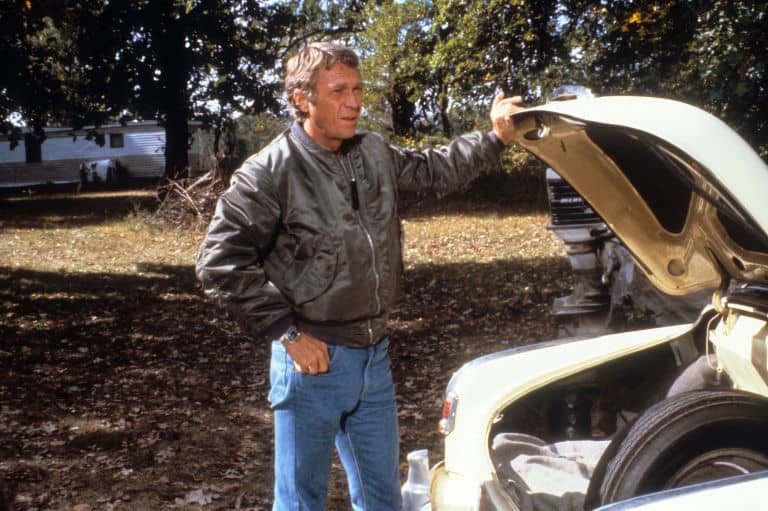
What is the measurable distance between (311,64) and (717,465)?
5.87 ft

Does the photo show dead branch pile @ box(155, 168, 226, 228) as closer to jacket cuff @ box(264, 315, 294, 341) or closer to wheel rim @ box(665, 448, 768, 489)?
jacket cuff @ box(264, 315, 294, 341)

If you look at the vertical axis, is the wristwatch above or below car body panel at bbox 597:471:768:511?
above

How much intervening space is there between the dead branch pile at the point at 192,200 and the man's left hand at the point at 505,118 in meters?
15.2

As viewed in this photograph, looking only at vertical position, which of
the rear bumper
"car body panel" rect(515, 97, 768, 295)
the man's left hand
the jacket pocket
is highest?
the man's left hand

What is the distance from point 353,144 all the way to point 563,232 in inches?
120

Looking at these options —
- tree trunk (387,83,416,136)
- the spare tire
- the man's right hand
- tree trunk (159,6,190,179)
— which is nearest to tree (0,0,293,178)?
tree trunk (159,6,190,179)

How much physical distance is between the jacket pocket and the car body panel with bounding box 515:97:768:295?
849mm

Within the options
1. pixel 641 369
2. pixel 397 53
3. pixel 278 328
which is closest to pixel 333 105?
pixel 278 328

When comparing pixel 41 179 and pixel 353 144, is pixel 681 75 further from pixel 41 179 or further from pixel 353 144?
pixel 41 179

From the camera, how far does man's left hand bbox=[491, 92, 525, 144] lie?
283 centimetres

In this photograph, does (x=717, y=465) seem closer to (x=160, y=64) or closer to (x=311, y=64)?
(x=311, y=64)

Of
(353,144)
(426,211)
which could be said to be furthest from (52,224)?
(353,144)

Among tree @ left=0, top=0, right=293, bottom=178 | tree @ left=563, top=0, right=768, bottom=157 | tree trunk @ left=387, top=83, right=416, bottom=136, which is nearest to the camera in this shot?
tree @ left=563, top=0, right=768, bottom=157

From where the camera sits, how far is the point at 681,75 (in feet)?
29.0
